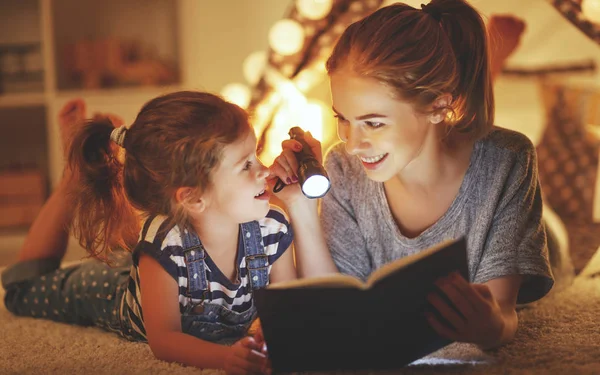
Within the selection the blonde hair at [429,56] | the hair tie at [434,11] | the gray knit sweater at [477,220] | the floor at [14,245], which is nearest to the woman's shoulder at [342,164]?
the gray knit sweater at [477,220]

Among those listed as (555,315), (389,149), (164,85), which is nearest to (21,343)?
(389,149)

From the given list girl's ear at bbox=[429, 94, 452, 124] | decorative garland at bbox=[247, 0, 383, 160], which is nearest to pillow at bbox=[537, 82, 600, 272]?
decorative garland at bbox=[247, 0, 383, 160]

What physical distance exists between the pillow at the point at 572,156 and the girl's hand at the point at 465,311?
1.00 m

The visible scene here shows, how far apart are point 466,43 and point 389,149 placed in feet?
0.75

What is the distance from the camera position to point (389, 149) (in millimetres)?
1133

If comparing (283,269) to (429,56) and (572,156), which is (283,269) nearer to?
(429,56)

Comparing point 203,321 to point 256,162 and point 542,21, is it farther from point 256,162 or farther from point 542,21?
point 542,21

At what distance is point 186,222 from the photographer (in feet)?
3.76

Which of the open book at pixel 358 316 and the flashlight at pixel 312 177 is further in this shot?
the flashlight at pixel 312 177

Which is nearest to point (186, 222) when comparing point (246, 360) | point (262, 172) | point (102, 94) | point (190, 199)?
point (190, 199)

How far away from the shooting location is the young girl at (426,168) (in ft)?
3.66

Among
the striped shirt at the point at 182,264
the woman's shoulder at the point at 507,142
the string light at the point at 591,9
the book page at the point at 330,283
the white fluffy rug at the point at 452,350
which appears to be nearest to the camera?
the book page at the point at 330,283

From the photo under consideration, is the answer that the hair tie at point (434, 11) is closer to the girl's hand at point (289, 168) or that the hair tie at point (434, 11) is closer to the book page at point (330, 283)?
the girl's hand at point (289, 168)

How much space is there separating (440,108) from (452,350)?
0.39 metres
